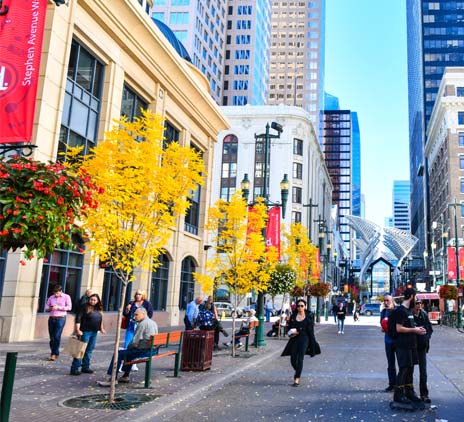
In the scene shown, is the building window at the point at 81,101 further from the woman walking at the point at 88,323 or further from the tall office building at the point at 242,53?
the tall office building at the point at 242,53

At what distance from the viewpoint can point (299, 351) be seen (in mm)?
10367

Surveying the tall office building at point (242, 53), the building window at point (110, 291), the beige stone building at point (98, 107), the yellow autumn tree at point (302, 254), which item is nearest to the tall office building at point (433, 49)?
the tall office building at point (242, 53)

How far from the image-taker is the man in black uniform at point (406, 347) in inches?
317

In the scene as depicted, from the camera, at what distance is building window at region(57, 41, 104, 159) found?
64.7ft

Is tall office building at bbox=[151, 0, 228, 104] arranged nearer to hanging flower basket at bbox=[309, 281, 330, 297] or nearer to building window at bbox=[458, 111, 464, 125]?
building window at bbox=[458, 111, 464, 125]

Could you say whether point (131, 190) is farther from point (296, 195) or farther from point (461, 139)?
point (461, 139)

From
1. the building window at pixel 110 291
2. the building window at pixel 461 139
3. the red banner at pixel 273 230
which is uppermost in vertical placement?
the building window at pixel 461 139

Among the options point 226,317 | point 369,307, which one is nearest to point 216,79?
point 369,307

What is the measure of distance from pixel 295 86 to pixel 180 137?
11550 cm

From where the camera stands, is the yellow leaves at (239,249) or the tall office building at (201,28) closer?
the yellow leaves at (239,249)

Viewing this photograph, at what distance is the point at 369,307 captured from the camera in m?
66.1

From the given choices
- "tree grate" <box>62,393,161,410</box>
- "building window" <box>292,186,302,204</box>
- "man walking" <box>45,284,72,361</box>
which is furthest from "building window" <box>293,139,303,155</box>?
"tree grate" <box>62,393,161,410</box>

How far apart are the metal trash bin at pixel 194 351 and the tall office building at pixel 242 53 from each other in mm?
87139

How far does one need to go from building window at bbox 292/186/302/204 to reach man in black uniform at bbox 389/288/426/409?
65.2 meters
